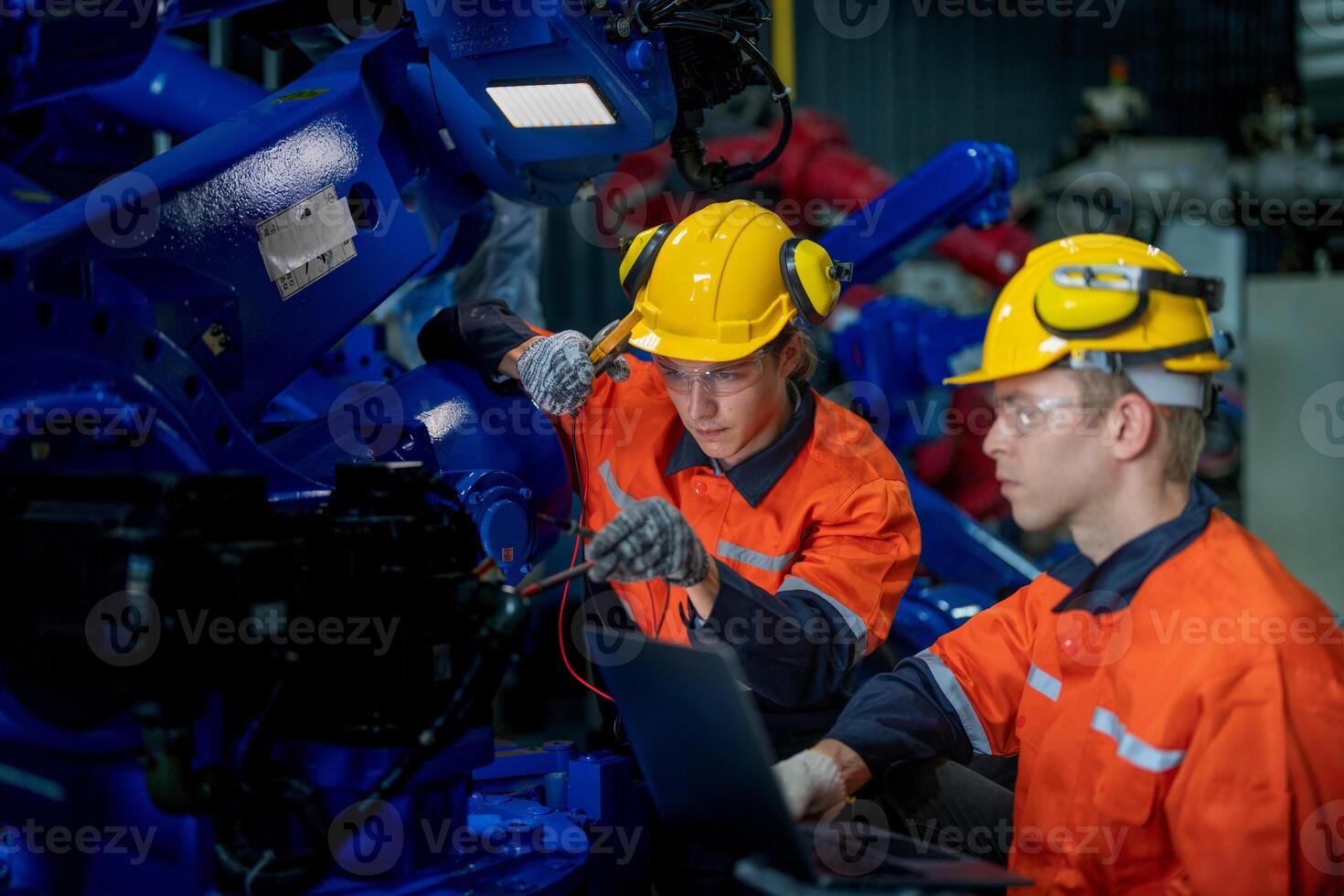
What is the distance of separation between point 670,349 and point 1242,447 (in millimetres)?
4099

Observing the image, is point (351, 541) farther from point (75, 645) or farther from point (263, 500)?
point (75, 645)

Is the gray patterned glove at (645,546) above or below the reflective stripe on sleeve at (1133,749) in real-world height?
above

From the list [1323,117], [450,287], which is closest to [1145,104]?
[1323,117]

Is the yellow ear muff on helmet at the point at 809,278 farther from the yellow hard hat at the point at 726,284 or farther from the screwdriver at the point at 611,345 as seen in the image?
the screwdriver at the point at 611,345

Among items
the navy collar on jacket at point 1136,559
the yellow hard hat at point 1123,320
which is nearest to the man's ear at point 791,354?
the yellow hard hat at point 1123,320

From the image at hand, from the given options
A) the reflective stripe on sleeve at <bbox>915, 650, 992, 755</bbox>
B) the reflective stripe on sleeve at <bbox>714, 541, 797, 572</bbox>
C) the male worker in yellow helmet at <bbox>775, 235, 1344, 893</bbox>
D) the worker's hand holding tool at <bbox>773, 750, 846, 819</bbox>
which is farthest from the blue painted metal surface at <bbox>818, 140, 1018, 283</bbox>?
the worker's hand holding tool at <bbox>773, 750, 846, 819</bbox>

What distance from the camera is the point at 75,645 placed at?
149cm

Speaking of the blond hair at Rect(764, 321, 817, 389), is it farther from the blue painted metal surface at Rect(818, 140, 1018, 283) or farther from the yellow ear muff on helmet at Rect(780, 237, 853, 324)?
the blue painted metal surface at Rect(818, 140, 1018, 283)

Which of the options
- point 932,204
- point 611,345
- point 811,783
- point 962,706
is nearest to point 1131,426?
point 962,706

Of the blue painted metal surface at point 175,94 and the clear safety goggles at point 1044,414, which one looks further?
the blue painted metal surface at point 175,94

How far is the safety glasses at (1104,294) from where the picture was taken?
167 centimetres

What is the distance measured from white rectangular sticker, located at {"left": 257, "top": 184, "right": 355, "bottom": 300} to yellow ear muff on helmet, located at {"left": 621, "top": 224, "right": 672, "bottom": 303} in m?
0.53

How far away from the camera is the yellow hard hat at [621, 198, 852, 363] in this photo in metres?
2.30

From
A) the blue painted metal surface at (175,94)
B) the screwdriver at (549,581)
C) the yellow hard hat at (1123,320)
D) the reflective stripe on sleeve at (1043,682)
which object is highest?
the blue painted metal surface at (175,94)
